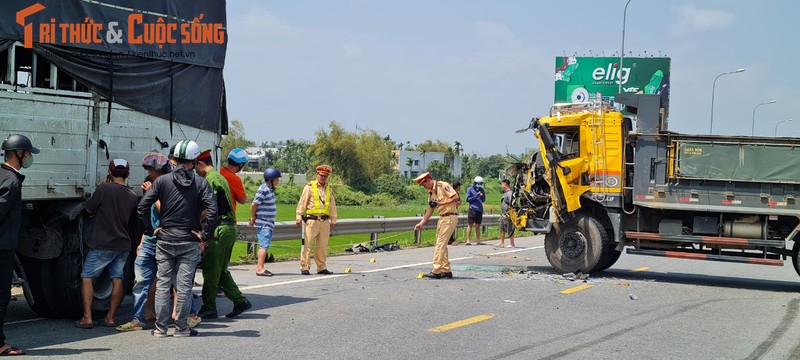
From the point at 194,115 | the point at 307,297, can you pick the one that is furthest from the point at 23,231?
the point at 307,297

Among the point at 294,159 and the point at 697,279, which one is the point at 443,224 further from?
the point at 294,159

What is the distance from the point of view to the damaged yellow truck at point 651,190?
1369cm

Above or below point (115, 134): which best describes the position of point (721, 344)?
below

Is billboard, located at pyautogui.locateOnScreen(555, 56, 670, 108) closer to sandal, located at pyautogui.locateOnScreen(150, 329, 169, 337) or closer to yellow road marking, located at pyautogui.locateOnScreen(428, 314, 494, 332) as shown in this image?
yellow road marking, located at pyautogui.locateOnScreen(428, 314, 494, 332)

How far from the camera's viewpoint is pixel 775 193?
1362cm

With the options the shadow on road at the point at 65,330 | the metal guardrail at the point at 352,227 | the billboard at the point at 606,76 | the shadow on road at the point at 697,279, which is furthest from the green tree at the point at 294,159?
the shadow on road at the point at 65,330

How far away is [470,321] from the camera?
9.73 metres

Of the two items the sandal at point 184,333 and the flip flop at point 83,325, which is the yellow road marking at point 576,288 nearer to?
the sandal at point 184,333

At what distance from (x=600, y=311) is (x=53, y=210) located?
6.58 metres

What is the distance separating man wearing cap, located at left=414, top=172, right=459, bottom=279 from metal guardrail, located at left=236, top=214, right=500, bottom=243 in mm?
3733

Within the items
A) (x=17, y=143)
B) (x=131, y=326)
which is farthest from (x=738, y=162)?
(x=17, y=143)

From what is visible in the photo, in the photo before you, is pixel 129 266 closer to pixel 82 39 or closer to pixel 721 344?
pixel 82 39

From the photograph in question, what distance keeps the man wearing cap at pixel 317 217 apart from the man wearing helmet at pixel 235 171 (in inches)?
106

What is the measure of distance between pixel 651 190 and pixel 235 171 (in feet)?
23.3
